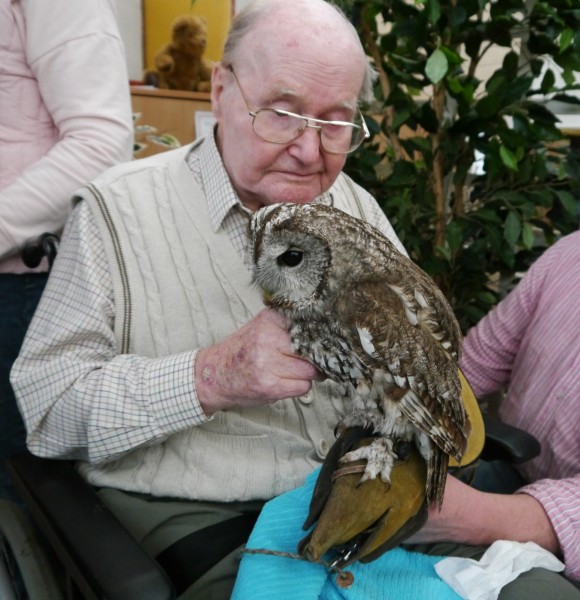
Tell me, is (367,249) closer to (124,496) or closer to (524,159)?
(124,496)

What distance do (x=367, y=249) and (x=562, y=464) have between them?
713mm

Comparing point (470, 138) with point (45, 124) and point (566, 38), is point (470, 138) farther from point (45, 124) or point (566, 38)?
point (45, 124)

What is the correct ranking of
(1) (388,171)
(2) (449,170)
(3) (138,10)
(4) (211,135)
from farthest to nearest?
1. (3) (138,10)
2. (1) (388,171)
3. (2) (449,170)
4. (4) (211,135)

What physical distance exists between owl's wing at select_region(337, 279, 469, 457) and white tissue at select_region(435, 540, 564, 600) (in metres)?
0.17

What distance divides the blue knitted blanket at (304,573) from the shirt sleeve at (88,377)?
0.62 ft

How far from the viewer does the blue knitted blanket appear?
2.50ft

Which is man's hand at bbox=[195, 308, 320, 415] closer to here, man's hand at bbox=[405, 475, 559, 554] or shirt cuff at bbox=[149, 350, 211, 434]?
shirt cuff at bbox=[149, 350, 211, 434]

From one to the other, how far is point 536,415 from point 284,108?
32.5 inches

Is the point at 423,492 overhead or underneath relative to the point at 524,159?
underneath

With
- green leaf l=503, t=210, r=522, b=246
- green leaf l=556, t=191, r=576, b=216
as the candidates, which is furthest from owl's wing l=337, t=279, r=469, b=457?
green leaf l=556, t=191, r=576, b=216

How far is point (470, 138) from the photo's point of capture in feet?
5.49

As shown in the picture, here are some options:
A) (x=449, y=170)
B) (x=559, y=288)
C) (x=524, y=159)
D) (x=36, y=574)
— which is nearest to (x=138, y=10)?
(x=449, y=170)

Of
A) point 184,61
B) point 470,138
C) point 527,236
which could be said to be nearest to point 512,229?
point 527,236

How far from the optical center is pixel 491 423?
1.20m
